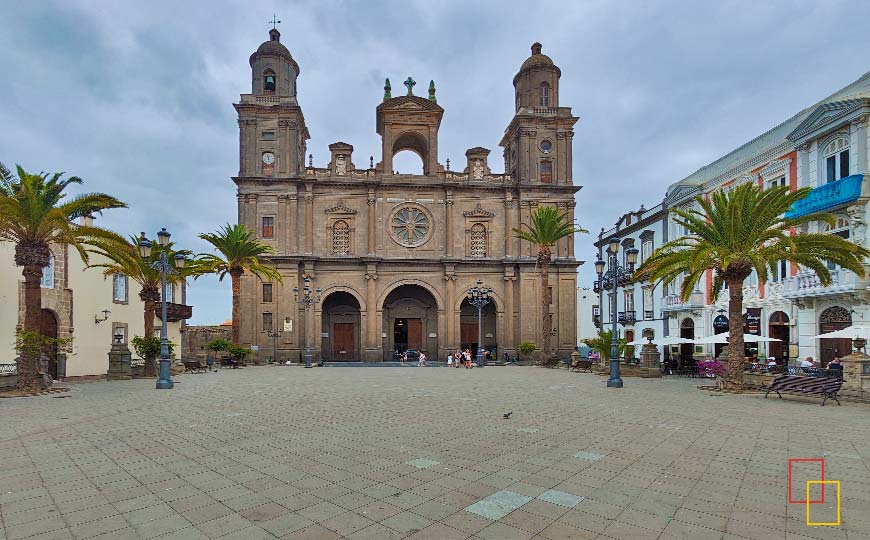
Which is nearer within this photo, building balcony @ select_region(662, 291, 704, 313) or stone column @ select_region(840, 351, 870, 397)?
stone column @ select_region(840, 351, 870, 397)

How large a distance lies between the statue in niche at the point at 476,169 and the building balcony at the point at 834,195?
23958 mm

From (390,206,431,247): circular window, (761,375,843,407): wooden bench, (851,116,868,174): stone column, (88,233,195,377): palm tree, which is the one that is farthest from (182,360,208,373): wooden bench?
(851,116,868,174): stone column

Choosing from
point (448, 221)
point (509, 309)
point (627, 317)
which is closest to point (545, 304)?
point (509, 309)

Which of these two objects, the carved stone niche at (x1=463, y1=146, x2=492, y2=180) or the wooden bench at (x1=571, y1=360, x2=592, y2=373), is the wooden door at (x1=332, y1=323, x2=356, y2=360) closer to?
the carved stone niche at (x1=463, y1=146, x2=492, y2=180)

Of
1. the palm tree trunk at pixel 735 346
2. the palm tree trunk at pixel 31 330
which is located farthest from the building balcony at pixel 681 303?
the palm tree trunk at pixel 31 330

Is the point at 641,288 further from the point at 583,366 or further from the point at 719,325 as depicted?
the point at 583,366

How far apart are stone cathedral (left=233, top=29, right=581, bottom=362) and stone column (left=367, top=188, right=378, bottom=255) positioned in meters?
0.09

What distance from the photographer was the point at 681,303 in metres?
33.9

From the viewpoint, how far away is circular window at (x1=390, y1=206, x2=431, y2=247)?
43.1 m

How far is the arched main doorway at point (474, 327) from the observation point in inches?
1730

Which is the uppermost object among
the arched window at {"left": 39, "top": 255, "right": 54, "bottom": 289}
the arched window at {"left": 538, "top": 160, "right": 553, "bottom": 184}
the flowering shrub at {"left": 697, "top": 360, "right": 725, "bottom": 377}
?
the arched window at {"left": 538, "top": 160, "right": 553, "bottom": 184}

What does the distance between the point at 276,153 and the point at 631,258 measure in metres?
30.1

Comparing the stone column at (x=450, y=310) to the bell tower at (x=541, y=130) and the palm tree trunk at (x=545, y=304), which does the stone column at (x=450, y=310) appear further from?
the bell tower at (x=541, y=130)

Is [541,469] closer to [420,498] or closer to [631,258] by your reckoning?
[420,498]
